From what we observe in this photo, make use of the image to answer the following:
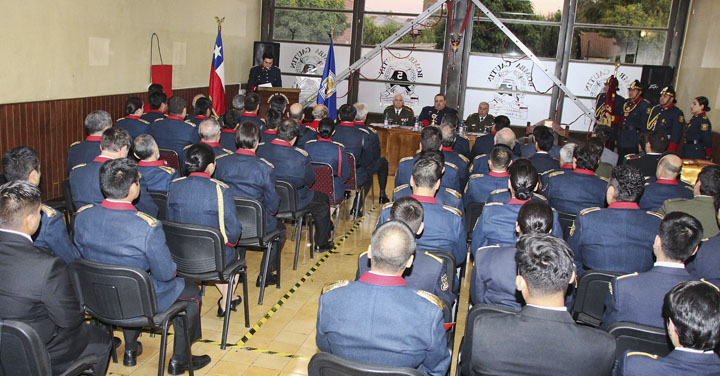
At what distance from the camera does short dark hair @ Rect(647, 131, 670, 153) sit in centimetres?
599

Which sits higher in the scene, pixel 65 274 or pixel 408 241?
pixel 408 241

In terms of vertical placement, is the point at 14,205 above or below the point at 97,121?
below

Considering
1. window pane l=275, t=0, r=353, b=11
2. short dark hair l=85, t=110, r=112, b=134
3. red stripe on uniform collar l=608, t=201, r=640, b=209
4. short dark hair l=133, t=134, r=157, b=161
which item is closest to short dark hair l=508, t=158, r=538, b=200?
red stripe on uniform collar l=608, t=201, r=640, b=209

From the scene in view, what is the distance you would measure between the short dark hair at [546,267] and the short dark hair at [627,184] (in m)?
1.65

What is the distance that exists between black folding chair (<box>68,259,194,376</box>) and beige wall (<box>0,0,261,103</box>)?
4237 millimetres

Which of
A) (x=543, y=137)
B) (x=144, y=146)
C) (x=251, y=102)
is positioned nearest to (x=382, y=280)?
(x=144, y=146)

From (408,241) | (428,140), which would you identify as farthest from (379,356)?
(428,140)

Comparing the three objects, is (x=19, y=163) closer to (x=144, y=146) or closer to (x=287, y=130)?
(x=144, y=146)

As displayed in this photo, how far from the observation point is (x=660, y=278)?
2.74 m

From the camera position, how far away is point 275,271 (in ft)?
17.2

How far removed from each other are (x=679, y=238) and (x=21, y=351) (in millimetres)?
2904

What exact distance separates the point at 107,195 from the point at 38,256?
636mm

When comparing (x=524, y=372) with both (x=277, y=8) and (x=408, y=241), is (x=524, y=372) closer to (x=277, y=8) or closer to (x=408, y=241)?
(x=408, y=241)

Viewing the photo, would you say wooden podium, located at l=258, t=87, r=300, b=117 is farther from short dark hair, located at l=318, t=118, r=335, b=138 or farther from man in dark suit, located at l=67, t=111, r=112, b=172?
man in dark suit, located at l=67, t=111, r=112, b=172
